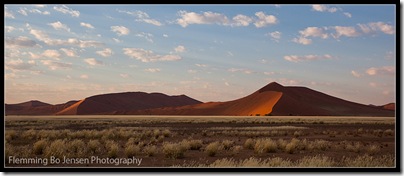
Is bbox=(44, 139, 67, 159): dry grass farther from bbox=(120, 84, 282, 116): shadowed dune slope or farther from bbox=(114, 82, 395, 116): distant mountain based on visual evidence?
bbox=(120, 84, 282, 116): shadowed dune slope

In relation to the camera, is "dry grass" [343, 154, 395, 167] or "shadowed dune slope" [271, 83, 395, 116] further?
"shadowed dune slope" [271, 83, 395, 116]

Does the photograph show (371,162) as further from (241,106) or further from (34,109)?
(34,109)

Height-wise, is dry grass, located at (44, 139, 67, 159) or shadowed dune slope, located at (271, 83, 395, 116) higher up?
shadowed dune slope, located at (271, 83, 395, 116)

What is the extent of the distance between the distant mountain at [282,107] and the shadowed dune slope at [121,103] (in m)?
8.19

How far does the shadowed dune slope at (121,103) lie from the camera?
140 meters

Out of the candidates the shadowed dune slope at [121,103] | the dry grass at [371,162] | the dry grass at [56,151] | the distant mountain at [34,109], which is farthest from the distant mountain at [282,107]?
the dry grass at [371,162]

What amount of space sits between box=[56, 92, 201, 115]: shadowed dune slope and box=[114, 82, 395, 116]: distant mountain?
8187 mm

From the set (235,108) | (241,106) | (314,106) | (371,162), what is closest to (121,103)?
(235,108)

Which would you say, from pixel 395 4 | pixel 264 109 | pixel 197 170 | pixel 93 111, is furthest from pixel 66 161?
pixel 93 111

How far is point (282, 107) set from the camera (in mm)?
120188

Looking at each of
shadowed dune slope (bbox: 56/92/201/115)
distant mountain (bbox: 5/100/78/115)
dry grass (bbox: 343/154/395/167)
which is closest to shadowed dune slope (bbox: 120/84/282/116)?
shadowed dune slope (bbox: 56/92/201/115)

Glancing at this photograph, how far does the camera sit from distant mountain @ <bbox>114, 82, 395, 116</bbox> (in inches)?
4702

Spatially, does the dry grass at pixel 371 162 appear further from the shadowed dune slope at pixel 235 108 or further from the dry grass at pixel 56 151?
the shadowed dune slope at pixel 235 108

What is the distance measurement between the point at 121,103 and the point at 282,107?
59445 millimetres
